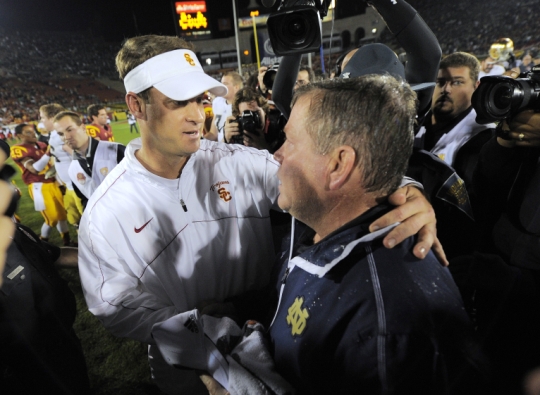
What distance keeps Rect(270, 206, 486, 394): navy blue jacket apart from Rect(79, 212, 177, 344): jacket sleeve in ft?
1.96

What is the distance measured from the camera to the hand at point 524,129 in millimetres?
1633

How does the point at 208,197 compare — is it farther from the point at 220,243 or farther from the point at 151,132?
the point at 151,132

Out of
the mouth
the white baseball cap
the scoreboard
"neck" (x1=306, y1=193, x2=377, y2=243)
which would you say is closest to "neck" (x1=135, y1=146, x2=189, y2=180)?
the white baseball cap

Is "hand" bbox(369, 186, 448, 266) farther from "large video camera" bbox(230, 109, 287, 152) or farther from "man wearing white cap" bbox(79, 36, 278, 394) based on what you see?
"large video camera" bbox(230, 109, 287, 152)

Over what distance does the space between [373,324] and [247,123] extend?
2022mm

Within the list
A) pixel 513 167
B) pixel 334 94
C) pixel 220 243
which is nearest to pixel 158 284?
pixel 220 243

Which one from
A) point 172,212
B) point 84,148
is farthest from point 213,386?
point 84,148

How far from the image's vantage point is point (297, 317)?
1.05m

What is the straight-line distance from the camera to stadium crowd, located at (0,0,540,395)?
91cm

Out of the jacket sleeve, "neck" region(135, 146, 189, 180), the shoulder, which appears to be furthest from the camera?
the shoulder

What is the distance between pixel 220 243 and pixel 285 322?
68cm

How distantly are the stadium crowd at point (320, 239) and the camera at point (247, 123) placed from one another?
0.7 inches

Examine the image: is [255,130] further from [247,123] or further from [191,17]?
[191,17]

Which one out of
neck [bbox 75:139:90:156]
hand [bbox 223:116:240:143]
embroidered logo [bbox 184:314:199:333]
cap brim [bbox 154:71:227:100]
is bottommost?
neck [bbox 75:139:90:156]
